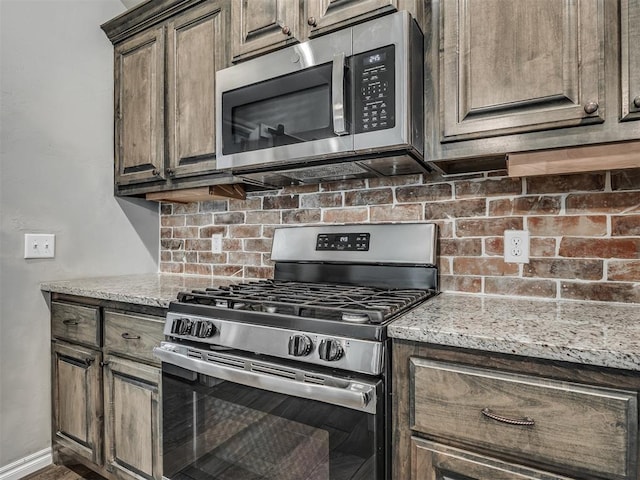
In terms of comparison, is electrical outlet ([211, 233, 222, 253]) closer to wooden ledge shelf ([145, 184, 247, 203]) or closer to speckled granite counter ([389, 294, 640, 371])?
wooden ledge shelf ([145, 184, 247, 203])

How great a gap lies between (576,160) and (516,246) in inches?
14.5

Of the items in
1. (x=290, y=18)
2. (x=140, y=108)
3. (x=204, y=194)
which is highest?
(x=290, y=18)

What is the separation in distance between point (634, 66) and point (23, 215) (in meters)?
2.44

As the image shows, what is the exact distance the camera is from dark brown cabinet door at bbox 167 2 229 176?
1.80 m

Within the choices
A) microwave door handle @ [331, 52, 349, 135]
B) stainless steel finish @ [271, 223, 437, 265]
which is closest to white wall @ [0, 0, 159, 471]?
stainless steel finish @ [271, 223, 437, 265]

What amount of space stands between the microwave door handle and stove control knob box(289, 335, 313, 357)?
0.71 metres

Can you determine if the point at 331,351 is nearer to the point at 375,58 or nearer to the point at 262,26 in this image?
the point at 375,58

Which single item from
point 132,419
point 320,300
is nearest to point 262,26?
point 320,300

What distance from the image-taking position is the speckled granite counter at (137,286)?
1550 millimetres

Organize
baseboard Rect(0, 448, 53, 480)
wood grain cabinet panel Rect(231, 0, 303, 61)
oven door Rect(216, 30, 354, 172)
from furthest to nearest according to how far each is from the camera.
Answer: baseboard Rect(0, 448, 53, 480), wood grain cabinet panel Rect(231, 0, 303, 61), oven door Rect(216, 30, 354, 172)

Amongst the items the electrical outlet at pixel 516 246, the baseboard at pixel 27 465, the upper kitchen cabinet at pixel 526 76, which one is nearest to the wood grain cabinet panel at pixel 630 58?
the upper kitchen cabinet at pixel 526 76

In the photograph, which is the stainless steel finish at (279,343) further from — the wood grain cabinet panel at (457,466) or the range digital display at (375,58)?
the range digital display at (375,58)

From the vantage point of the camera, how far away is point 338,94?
1329 millimetres

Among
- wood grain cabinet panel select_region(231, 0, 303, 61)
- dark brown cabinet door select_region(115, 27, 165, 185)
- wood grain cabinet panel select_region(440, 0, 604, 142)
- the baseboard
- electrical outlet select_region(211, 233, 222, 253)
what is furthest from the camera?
electrical outlet select_region(211, 233, 222, 253)
